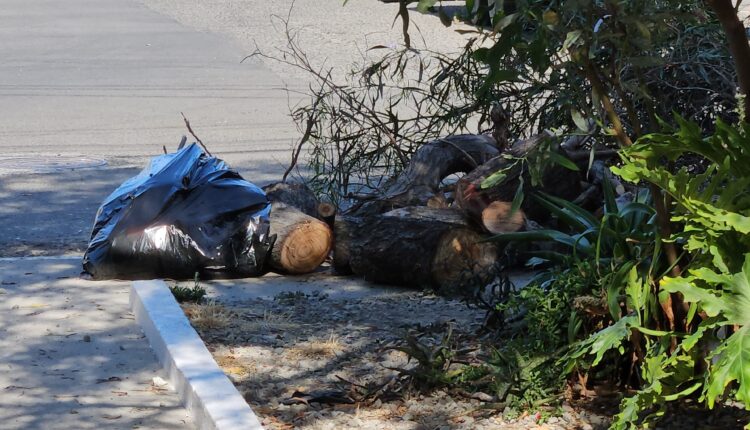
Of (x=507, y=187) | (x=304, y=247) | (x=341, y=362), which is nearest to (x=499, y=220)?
(x=507, y=187)

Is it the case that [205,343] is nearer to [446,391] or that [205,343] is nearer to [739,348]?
[446,391]

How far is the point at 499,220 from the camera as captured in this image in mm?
5746

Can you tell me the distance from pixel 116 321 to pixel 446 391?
1971 millimetres

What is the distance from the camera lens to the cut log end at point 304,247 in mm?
6188

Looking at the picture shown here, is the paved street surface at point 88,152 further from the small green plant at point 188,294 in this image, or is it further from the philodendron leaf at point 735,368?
the philodendron leaf at point 735,368

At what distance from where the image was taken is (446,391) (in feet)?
13.6

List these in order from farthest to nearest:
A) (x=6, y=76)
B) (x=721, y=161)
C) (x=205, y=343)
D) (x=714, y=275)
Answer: (x=6, y=76) < (x=205, y=343) < (x=721, y=161) < (x=714, y=275)

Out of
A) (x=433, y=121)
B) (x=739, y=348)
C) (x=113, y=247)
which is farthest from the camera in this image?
(x=433, y=121)

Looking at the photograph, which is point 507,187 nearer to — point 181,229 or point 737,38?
point 181,229

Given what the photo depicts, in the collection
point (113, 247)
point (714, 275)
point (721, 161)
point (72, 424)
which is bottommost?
point (72, 424)

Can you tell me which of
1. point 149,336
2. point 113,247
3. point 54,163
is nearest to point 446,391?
point 149,336

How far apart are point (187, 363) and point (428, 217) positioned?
1883 millimetres

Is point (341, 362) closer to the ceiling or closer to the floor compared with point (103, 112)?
closer to the floor

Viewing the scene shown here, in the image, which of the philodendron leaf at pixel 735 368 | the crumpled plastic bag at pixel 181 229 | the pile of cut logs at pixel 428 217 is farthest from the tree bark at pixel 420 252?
the philodendron leaf at pixel 735 368
